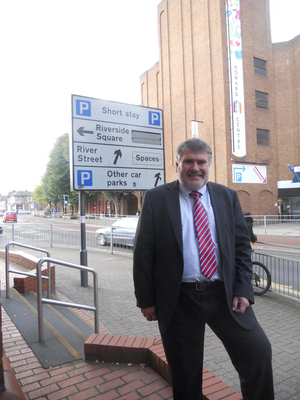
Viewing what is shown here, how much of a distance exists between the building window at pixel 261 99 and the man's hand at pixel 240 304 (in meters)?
26.0

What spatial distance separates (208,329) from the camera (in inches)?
155

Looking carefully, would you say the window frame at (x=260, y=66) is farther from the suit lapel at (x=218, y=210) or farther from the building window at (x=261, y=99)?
the suit lapel at (x=218, y=210)

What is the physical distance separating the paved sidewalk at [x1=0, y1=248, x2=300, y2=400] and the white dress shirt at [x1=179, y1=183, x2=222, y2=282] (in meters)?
1.16

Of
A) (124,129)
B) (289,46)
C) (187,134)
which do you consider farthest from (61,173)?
(124,129)

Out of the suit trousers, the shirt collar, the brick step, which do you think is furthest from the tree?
the suit trousers

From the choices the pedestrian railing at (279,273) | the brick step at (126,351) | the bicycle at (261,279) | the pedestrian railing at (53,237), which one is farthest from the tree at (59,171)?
the brick step at (126,351)

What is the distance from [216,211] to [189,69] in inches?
1082

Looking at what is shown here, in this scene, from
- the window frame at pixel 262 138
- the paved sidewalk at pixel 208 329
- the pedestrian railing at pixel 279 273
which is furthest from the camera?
the window frame at pixel 262 138

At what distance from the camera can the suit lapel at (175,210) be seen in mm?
1932

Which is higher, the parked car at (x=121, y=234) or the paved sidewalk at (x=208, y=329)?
the parked car at (x=121, y=234)

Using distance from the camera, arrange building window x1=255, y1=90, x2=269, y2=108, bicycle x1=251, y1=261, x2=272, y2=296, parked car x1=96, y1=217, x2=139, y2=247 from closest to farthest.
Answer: bicycle x1=251, y1=261, x2=272, y2=296 < parked car x1=96, y1=217, x2=139, y2=247 < building window x1=255, y1=90, x2=269, y2=108

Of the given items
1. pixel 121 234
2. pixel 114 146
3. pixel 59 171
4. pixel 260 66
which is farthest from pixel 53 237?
pixel 59 171

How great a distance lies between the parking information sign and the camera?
233 inches

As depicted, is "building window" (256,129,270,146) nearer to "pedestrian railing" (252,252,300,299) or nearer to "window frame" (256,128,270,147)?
"window frame" (256,128,270,147)
